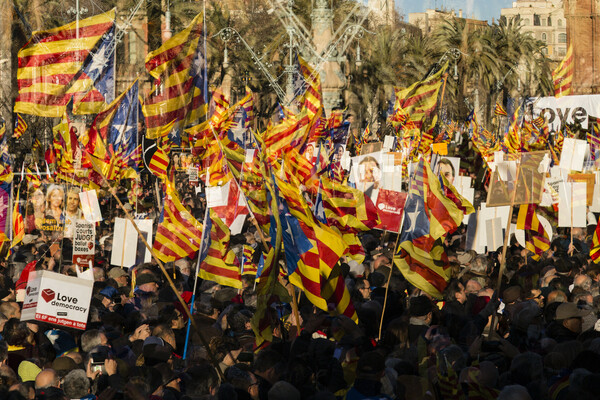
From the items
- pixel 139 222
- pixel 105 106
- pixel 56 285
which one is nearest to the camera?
pixel 56 285

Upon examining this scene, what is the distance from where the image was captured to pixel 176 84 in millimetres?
13234

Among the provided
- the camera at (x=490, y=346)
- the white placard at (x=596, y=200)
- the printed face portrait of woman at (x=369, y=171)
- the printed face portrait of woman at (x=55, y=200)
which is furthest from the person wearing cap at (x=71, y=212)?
the white placard at (x=596, y=200)

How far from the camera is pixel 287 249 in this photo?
8.41m

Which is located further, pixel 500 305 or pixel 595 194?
pixel 595 194

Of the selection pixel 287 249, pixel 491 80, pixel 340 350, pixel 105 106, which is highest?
pixel 491 80

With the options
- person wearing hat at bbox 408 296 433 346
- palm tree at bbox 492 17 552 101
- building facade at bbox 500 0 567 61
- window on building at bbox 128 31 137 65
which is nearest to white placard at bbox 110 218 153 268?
person wearing hat at bbox 408 296 433 346

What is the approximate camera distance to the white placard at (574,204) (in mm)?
14375

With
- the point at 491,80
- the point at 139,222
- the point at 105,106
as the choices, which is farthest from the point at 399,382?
the point at 491,80

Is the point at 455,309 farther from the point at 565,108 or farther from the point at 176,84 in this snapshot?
the point at 565,108

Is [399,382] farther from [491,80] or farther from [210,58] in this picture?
[491,80]

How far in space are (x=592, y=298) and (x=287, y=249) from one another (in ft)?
10.1

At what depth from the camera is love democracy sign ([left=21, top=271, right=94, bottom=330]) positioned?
8133 millimetres

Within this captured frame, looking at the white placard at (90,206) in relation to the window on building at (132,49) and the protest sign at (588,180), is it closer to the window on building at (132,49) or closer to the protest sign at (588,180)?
the protest sign at (588,180)

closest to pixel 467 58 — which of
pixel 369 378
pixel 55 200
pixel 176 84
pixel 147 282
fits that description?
pixel 55 200
